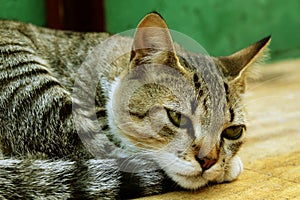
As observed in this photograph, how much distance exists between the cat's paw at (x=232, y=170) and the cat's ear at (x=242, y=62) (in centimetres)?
38

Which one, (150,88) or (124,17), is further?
(124,17)

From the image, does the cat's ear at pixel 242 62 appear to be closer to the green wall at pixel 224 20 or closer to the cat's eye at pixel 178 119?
the cat's eye at pixel 178 119

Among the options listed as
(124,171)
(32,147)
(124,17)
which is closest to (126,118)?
(124,171)

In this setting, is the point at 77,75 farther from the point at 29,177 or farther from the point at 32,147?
the point at 29,177

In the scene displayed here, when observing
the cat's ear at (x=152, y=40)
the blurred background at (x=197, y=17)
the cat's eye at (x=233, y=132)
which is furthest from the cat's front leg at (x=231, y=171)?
the blurred background at (x=197, y=17)

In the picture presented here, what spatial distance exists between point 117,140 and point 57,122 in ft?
0.97

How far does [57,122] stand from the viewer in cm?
222

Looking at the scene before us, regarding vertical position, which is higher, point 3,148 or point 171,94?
point 171,94

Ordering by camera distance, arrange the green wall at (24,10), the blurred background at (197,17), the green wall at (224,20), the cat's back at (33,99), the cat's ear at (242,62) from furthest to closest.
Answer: the green wall at (224,20), the blurred background at (197,17), the green wall at (24,10), the cat's ear at (242,62), the cat's back at (33,99)

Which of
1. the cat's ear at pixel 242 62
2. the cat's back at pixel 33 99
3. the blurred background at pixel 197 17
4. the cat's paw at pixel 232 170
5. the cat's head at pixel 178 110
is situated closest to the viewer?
the cat's head at pixel 178 110

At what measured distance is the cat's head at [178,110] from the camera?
2.07 metres

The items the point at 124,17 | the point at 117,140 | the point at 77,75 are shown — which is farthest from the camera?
the point at 124,17

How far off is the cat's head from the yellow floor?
0.27ft

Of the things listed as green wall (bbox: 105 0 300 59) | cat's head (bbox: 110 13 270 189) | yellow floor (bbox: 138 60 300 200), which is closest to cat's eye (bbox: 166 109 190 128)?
cat's head (bbox: 110 13 270 189)
